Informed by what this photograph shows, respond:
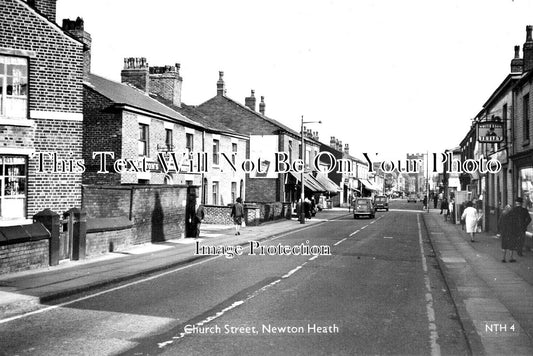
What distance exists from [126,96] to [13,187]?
1182 cm

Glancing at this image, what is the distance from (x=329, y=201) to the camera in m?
68.1

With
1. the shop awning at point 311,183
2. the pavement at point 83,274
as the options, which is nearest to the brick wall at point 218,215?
the pavement at point 83,274

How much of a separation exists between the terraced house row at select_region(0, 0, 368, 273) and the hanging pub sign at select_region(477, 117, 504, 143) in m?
13.8

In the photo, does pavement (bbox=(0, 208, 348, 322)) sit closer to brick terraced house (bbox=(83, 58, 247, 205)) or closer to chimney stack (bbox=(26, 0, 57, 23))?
brick terraced house (bbox=(83, 58, 247, 205))

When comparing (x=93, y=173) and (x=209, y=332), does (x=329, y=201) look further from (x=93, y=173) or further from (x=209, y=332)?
(x=209, y=332)

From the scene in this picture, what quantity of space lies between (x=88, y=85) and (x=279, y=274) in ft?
52.3

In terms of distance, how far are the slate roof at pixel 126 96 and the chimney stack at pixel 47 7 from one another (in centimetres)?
562

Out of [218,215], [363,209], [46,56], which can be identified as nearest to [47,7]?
[46,56]

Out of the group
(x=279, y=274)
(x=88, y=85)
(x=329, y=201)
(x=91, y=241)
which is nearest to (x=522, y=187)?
(x=279, y=274)

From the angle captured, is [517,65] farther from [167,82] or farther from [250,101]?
[250,101]

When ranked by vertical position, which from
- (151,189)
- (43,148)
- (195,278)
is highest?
(43,148)

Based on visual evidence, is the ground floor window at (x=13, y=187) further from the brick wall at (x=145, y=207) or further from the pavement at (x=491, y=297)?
the pavement at (x=491, y=297)

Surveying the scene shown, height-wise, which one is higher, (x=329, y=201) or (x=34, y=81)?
(x=34, y=81)

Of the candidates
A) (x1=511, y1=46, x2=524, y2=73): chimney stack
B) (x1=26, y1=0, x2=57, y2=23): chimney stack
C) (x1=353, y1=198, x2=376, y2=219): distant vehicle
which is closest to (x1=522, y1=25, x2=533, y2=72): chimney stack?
(x1=511, y1=46, x2=524, y2=73): chimney stack
